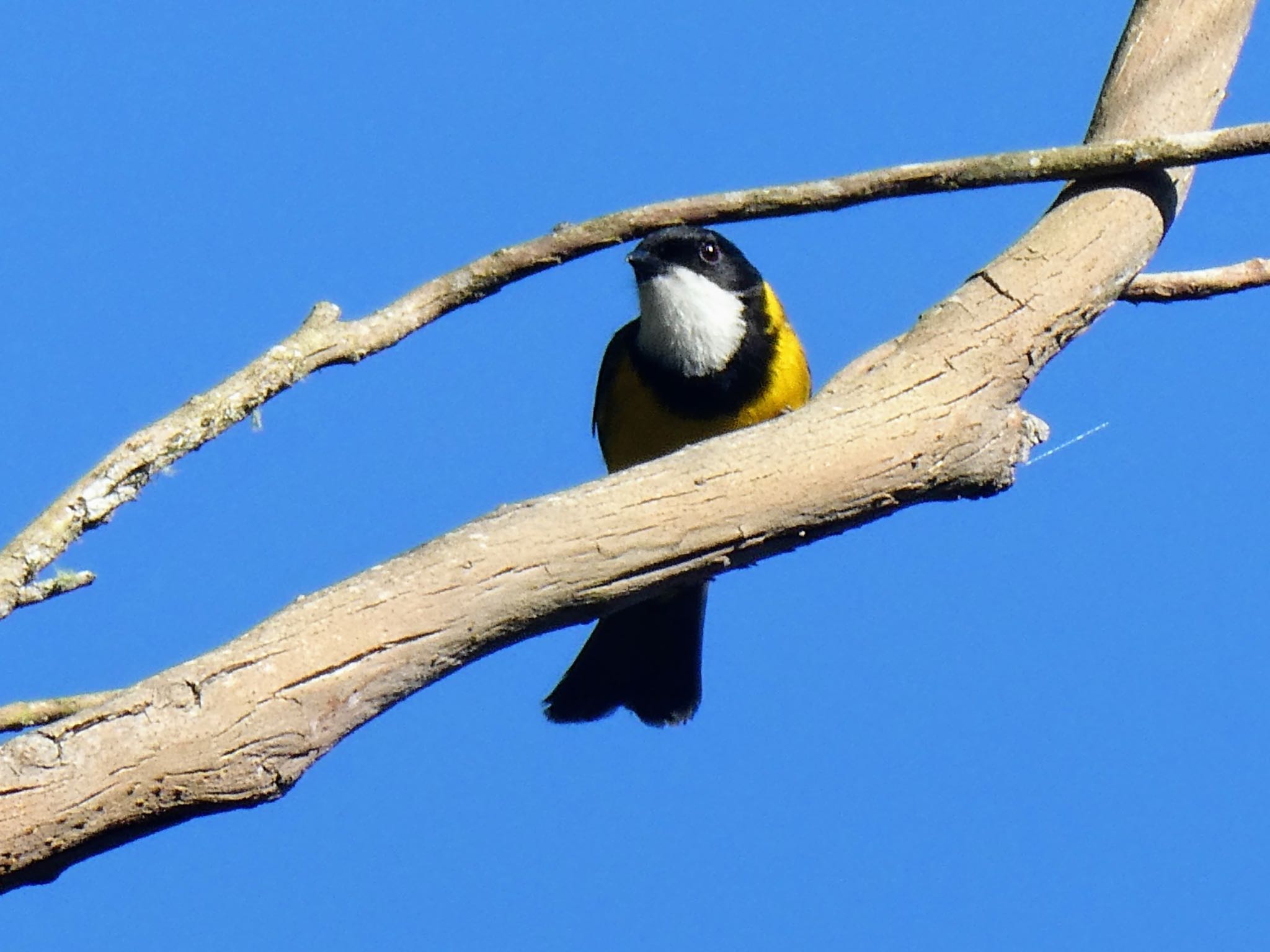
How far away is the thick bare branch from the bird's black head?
5.49ft

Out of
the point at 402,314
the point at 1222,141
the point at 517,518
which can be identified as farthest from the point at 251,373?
the point at 1222,141

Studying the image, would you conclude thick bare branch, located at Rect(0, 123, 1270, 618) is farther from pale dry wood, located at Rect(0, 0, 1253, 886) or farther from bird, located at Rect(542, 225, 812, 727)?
bird, located at Rect(542, 225, 812, 727)

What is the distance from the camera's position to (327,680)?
9.63ft

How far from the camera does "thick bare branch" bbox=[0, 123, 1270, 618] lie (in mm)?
3242

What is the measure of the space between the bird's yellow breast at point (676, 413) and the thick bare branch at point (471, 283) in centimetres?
170

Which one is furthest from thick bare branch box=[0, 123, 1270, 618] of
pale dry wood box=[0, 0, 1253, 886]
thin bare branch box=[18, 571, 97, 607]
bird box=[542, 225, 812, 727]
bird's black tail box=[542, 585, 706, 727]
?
bird box=[542, 225, 812, 727]

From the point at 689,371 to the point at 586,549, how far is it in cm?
242

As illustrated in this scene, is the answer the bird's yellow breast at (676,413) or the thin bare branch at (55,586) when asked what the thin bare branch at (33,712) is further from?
the bird's yellow breast at (676,413)

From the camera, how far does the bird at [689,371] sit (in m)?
5.32

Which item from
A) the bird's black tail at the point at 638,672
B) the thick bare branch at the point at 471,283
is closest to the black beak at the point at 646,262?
the bird's black tail at the point at 638,672

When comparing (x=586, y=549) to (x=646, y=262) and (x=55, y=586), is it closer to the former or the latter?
(x=55, y=586)

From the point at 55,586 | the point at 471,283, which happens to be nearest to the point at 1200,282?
the point at 471,283

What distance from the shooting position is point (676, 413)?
18.2ft

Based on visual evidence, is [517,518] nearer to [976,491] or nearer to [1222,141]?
[976,491]
